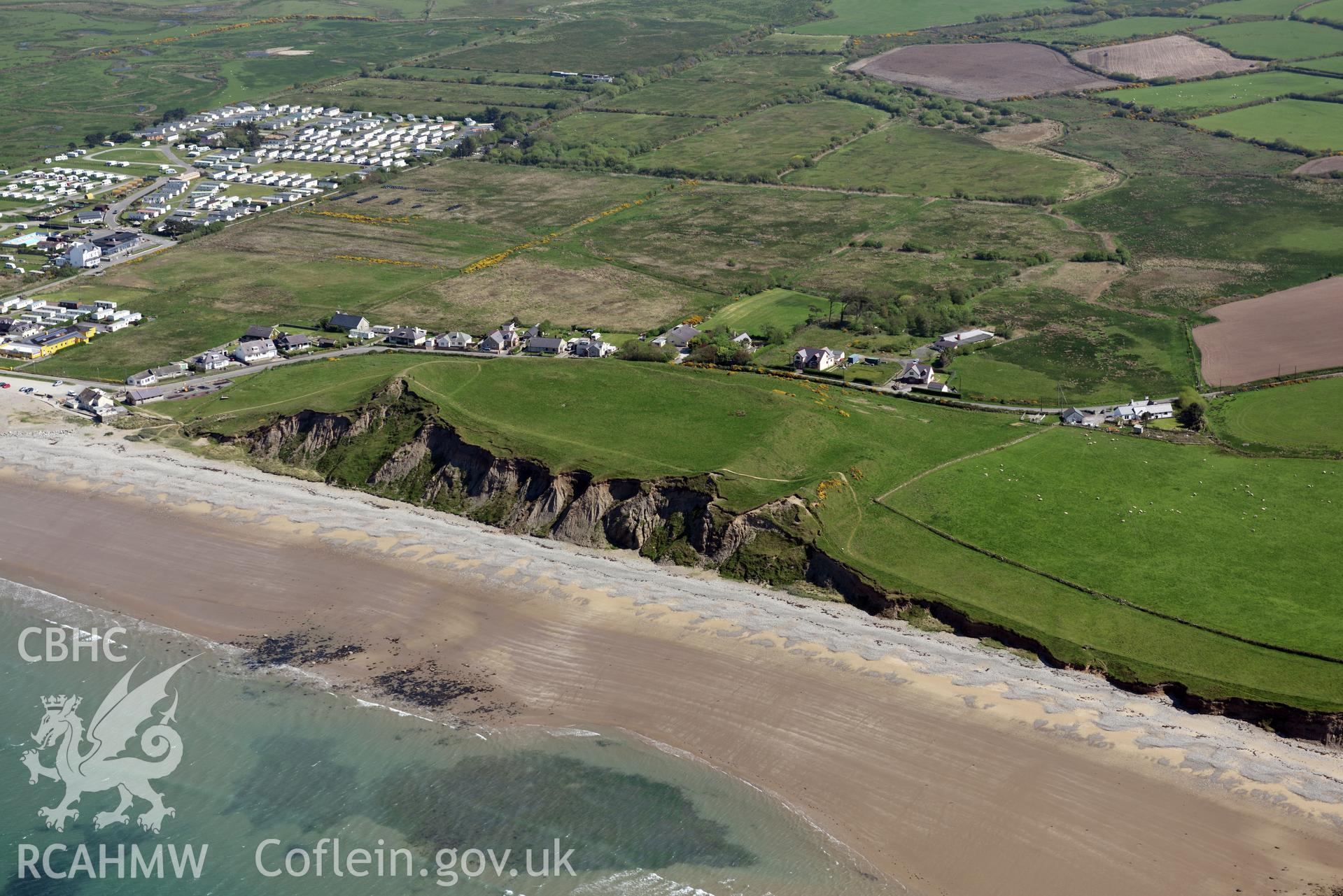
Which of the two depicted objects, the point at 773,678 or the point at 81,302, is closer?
the point at 773,678

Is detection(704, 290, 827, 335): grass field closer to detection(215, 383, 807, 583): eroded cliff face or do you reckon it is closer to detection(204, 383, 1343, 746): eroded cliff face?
detection(215, 383, 807, 583): eroded cliff face

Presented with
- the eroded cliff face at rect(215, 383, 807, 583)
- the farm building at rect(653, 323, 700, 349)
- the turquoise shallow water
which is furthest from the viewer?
the farm building at rect(653, 323, 700, 349)

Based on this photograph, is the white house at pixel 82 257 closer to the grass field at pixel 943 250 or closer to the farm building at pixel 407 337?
the farm building at pixel 407 337

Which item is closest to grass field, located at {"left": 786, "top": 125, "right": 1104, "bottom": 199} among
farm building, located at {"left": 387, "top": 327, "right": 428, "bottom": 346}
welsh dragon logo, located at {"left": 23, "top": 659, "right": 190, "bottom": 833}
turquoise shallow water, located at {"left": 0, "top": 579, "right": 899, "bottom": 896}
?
farm building, located at {"left": 387, "top": 327, "right": 428, "bottom": 346}

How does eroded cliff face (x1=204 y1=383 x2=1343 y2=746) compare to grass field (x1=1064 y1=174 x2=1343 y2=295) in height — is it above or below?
below

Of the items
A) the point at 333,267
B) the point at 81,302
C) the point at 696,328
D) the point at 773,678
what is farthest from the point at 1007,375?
the point at 81,302

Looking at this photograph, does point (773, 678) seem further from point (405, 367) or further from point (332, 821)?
point (405, 367)
